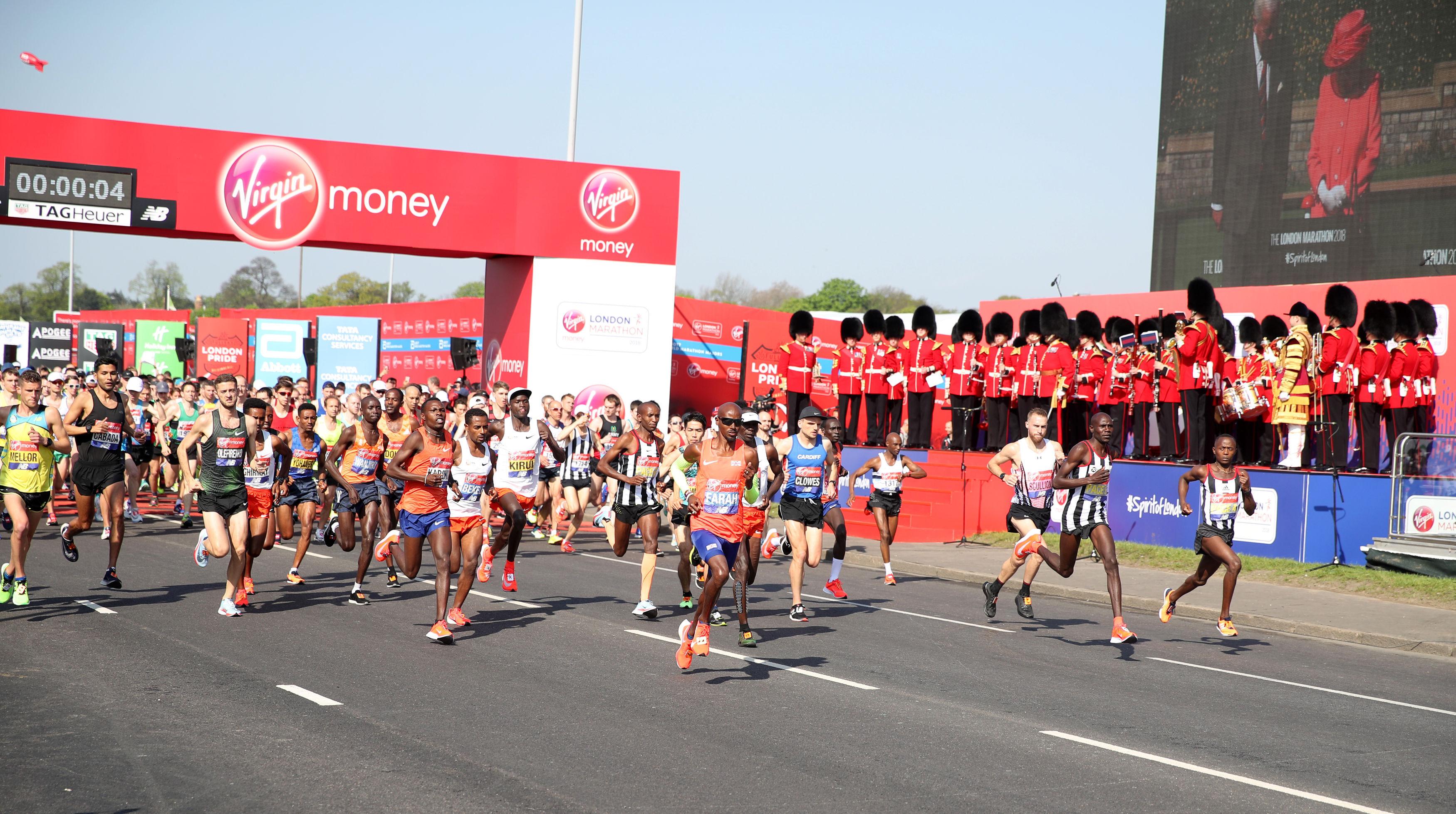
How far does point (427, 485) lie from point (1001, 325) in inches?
566

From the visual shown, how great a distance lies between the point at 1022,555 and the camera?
12.3 meters

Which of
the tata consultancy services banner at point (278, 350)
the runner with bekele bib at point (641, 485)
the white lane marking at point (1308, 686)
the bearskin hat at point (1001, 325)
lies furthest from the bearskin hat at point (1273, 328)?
the tata consultancy services banner at point (278, 350)

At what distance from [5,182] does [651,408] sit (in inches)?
617

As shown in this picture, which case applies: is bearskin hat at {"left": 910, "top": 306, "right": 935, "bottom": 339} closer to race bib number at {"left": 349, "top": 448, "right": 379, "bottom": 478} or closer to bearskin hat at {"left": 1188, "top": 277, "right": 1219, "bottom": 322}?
bearskin hat at {"left": 1188, "top": 277, "right": 1219, "bottom": 322}

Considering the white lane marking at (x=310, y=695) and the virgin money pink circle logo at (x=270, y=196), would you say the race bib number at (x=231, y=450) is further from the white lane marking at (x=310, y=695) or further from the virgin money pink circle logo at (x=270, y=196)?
the virgin money pink circle logo at (x=270, y=196)

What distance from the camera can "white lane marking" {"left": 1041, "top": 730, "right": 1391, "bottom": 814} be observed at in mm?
6340

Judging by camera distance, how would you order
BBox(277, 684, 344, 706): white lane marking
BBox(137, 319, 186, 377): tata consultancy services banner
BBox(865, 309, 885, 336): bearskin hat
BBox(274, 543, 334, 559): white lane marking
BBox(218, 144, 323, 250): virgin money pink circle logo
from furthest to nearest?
BBox(137, 319, 186, 377): tata consultancy services banner
BBox(865, 309, 885, 336): bearskin hat
BBox(218, 144, 323, 250): virgin money pink circle logo
BBox(274, 543, 334, 559): white lane marking
BBox(277, 684, 344, 706): white lane marking

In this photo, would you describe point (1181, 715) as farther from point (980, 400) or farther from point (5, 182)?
point (5, 182)

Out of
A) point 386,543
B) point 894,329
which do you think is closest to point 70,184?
point 386,543

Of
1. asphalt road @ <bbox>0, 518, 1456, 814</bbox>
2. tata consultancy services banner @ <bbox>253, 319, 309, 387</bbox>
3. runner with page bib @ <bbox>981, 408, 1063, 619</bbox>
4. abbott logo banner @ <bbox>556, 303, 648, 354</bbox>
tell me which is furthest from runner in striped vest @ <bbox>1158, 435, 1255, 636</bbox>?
tata consultancy services banner @ <bbox>253, 319, 309, 387</bbox>

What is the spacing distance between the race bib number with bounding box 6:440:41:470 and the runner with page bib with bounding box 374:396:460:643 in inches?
136

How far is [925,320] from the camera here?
2336cm

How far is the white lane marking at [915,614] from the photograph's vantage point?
1256 cm

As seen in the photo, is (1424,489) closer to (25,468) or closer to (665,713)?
(665,713)
